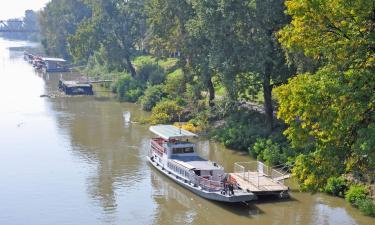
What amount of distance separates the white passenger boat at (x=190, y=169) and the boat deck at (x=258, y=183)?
105 cm

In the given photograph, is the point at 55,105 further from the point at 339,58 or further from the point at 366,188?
the point at 339,58

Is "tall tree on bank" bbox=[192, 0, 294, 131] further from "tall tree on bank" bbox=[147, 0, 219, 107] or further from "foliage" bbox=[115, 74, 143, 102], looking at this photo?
"foliage" bbox=[115, 74, 143, 102]

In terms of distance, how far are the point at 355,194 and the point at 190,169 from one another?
38.1 ft

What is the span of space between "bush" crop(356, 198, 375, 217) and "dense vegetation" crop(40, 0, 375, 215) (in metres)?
0.09

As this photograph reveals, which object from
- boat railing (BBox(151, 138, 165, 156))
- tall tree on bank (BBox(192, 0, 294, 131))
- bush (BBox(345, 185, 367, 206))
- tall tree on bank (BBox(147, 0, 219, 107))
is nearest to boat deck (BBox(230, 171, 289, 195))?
bush (BBox(345, 185, 367, 206))

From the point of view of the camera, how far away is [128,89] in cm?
9081

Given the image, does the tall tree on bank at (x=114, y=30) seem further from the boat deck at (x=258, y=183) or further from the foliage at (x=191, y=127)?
the boat deck at (x=258, y=183)

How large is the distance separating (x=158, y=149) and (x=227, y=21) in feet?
45.1

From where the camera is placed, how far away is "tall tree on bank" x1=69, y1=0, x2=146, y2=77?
3858 inches

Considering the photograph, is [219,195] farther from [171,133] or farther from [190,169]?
[171,133]

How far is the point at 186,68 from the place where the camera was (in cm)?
6969

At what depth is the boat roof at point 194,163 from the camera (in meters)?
42.5

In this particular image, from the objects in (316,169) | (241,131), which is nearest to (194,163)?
(241,131)

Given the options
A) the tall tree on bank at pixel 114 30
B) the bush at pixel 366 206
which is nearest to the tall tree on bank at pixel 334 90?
the bush at pixel 366 206
